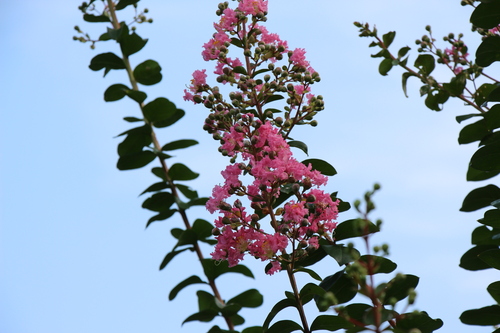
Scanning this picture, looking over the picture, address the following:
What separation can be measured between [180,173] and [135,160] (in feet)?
0.56

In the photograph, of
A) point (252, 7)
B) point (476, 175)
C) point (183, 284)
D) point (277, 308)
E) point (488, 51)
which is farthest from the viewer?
point (476, 175)

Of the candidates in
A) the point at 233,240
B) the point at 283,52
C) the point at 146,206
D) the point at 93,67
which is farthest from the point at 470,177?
the point at 93,67

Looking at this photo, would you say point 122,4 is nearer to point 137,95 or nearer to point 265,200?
point 137,95

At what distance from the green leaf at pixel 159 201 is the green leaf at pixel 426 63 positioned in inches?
55.7

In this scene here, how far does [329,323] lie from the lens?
7.09ft

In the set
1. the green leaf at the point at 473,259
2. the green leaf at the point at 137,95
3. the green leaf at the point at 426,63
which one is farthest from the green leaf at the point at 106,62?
the green leaf at the point at 473,259

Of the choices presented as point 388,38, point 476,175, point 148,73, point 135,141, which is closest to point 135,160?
point 135,141

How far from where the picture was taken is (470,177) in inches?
118

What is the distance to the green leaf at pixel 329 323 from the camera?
2.15m

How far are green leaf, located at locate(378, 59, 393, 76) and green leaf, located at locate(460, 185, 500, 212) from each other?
0.71 m

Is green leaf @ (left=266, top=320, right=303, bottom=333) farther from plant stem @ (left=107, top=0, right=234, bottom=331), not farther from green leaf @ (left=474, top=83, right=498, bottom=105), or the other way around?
green leaf @ (left=474, top=83, right=498, bottom=105)

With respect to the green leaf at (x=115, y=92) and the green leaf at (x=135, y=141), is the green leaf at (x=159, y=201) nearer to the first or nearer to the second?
the green leaf at (x=135, y=141)

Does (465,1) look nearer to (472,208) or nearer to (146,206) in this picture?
(472,208)

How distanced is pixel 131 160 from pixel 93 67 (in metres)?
0.40
